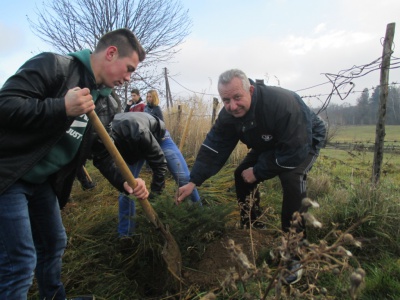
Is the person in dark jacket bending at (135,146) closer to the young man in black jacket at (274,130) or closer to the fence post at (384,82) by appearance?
the young man in black jacket at (274,130)

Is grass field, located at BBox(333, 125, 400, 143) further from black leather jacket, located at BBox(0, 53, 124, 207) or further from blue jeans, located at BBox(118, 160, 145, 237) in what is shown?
black leather jacket, located at BBox(0, 53, 124, 207)

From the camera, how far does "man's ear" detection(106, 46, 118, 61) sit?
6.25 ft

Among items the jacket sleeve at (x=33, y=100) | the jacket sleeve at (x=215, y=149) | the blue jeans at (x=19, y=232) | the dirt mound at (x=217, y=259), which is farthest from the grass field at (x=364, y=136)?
the jacket sleeve at (x=33, y=100)

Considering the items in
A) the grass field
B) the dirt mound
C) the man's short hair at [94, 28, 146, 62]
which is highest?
the man's short hair at [94, 28, 146, 62]

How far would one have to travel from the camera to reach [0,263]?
162 centimetres

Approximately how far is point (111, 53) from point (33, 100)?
0.58 meters

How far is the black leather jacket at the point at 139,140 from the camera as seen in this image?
292 cm

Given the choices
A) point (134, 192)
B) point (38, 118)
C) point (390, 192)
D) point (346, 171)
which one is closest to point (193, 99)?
point (346, 171)

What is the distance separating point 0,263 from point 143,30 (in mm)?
11314

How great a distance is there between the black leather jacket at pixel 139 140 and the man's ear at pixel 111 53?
1.06 metres

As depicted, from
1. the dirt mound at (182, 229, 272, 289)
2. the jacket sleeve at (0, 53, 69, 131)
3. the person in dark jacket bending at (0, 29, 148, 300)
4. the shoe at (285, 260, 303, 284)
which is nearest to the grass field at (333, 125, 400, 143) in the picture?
the dirt mound at (182, 229, 272, 289)

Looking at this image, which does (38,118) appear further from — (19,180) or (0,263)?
(0,263)

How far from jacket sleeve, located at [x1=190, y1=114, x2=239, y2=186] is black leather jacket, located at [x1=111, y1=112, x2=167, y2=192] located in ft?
1.31

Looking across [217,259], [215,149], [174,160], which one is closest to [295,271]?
[217,259]
